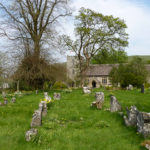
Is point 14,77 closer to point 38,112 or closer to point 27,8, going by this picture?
point 27,8

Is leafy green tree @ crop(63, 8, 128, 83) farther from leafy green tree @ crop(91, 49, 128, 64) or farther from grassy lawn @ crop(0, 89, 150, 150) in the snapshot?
grassy lawn @ crop(0, 89, 150, 150)

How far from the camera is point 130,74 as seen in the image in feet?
106

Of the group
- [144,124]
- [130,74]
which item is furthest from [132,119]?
[130,74]

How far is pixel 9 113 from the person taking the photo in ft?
34.3

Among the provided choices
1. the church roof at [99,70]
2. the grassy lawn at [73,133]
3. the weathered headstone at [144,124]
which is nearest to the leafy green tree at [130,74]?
the church roof at [99,70]

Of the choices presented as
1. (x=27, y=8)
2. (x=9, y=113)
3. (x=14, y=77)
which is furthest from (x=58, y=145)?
(x=27, y=8)

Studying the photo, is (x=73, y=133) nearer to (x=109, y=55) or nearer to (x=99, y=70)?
(x=109, y=55)

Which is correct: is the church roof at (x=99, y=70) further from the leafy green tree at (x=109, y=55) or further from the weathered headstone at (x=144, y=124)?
the weathered headstone at (x=144, y=124)

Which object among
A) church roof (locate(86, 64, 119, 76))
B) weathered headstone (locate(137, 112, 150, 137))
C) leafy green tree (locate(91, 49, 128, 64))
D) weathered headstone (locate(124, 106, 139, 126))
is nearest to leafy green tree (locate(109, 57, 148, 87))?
leafy green tree (locate(91, 49, 128, 64))

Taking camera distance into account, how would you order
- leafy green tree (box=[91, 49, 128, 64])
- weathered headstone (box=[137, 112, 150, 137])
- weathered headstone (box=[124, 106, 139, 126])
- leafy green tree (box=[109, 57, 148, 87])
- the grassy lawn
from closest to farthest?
the grassy lawn
weathered headstone (box=[137, 112, 150, 137])
weathered headstone (box=[124, 106, 139, 126])
leafy green tree (box=[109, 57, 148, 87])
leafy green tree (box=[91, 49, 128, 64])

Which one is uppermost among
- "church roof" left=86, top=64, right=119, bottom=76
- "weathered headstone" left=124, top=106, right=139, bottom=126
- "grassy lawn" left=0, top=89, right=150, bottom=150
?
"church roof" left=86, top=64, right=119, bottom=76

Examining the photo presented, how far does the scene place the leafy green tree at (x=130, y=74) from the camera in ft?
104

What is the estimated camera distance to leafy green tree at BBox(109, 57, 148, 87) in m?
31.8

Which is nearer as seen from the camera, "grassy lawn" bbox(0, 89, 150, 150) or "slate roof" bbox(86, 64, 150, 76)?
"grassy lawn" bbox(0, 89, 150, 150)
